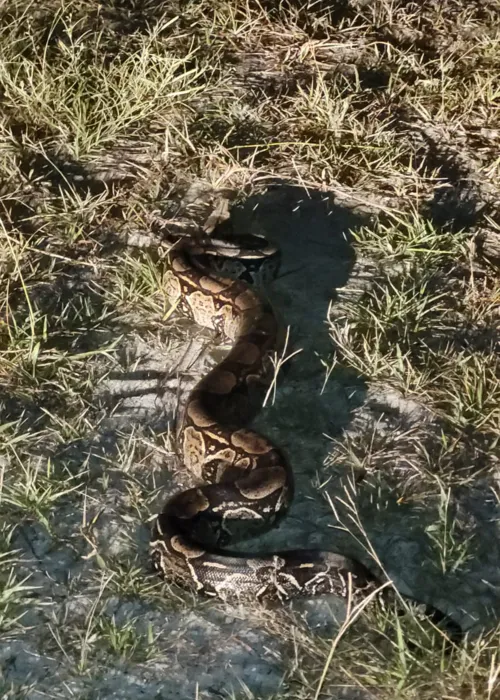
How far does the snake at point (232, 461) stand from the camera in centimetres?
454

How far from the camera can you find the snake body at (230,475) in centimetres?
454

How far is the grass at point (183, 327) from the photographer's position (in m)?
4.39

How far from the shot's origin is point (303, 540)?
16.2ft

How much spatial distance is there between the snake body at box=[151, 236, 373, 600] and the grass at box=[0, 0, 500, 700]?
0.16m

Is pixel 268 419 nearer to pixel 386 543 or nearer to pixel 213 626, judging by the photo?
pixel 386 543

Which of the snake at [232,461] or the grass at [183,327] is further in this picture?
the snake at [232,461]

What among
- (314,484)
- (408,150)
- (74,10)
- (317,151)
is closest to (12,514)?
(314,484)

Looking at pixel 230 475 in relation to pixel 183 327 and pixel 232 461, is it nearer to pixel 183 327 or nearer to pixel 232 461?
pixel 232 461

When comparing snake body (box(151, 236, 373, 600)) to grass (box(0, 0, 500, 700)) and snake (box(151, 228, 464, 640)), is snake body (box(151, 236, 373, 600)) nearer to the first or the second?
snake (box(151, 228, 464, 640))

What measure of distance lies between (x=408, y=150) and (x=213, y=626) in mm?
4619

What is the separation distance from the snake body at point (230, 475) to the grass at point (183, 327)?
16cm

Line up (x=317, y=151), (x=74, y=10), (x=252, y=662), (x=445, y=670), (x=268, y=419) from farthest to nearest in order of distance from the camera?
(x=74, y=10) < (x=317, y=151) < (x=268, y=419) < (x=252, y=662) < (x=445, y=670)

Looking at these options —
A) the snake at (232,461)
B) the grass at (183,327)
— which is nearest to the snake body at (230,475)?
the snake at (232,461)

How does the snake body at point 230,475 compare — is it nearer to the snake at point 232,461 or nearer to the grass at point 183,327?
the snake at point 232,461
